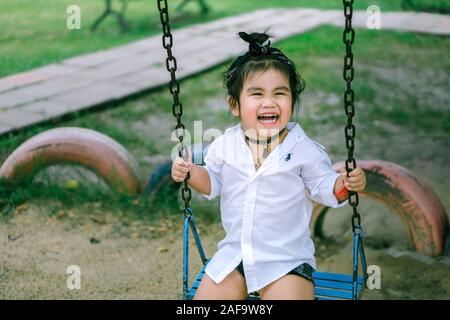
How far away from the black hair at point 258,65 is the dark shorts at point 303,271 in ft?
1.87

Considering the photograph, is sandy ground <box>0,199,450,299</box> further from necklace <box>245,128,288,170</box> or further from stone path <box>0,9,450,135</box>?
stone path <box>0,9,450,135</box>

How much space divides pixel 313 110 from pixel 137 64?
7.24 feet

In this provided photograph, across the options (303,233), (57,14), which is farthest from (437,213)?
(57,14)

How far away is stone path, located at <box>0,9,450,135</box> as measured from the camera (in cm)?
578

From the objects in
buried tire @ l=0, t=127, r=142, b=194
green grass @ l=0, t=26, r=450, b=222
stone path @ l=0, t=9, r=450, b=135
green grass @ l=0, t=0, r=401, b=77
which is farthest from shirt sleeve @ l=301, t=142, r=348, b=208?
green grass @ l=0, t=0, r=401, b=77

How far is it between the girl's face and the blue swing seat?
579 mm

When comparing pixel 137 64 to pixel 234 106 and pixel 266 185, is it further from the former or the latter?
pixel 266 185

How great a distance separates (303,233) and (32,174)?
7.35ft

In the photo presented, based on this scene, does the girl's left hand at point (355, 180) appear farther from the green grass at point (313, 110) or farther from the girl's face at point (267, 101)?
the green grass at point (313, 110)

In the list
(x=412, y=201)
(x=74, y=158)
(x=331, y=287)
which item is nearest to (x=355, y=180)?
(x=331, y=287)

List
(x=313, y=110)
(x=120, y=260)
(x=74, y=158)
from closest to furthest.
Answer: (x=120, y=260), (x=74, y=158), (x=313, y=110)

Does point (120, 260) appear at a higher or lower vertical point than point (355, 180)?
lower

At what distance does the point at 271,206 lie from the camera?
2377 mm

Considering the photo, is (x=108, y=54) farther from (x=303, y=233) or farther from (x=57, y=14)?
(x=303, y=233)
